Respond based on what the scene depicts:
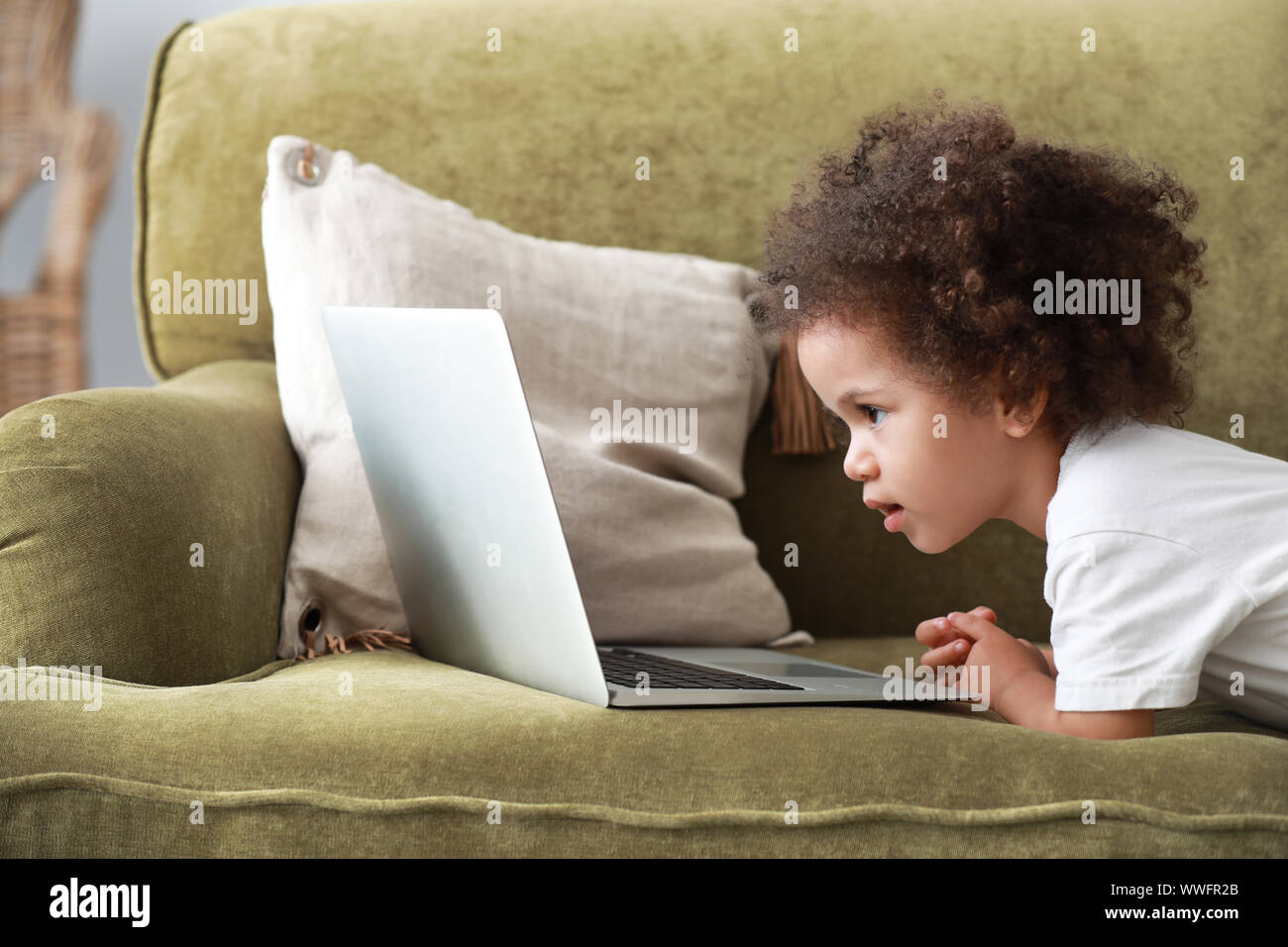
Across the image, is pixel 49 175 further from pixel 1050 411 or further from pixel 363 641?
pixel 1050 411

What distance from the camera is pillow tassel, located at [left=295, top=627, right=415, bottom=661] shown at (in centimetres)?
109

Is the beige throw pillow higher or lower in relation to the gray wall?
lower

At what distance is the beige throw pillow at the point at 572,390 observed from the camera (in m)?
1.12

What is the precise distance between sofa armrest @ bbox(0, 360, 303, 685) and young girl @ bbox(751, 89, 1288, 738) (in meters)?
0.50

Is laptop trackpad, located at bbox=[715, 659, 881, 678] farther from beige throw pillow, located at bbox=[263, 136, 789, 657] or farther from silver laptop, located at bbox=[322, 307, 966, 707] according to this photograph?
beige throw pillow, located at bbox=[263, 136, 789, 657]

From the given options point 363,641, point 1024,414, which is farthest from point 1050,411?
point 363,641

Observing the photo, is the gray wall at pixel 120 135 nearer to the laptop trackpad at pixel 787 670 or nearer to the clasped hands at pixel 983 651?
the laptop trackpad at pixel 787 670

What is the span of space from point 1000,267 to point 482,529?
429 millimetres

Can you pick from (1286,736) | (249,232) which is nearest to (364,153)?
(249,232)

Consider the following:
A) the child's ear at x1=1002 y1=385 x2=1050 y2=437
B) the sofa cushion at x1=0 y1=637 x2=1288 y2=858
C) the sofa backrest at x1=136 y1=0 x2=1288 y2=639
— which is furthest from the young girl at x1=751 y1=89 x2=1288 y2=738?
the sofa backrest at x1=136 y1=0 x2=1288 y2=639

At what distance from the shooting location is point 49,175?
6.52 feet

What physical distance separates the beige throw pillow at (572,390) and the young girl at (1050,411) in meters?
0.26

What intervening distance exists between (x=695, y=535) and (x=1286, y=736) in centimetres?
54

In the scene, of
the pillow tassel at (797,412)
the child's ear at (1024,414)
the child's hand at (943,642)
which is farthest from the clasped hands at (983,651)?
the pillow tassel at (797,412)
